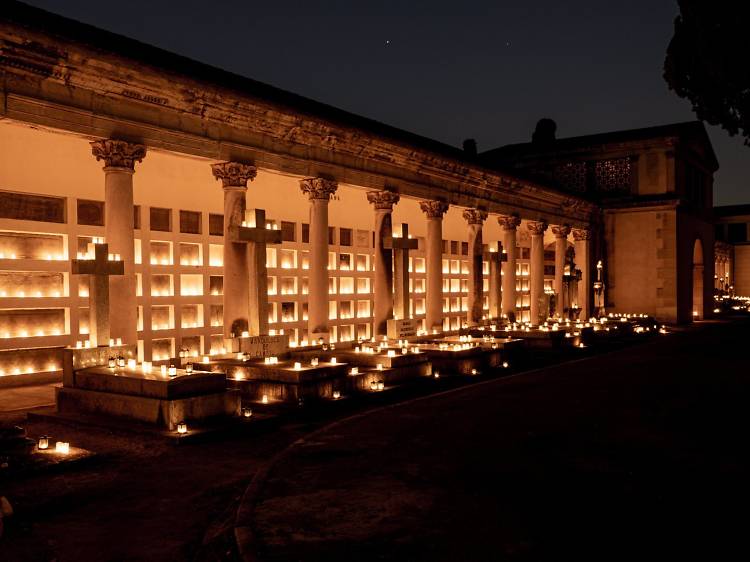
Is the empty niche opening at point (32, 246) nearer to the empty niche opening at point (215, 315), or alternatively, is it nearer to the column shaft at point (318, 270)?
the empty niche opening at point (215, 315)

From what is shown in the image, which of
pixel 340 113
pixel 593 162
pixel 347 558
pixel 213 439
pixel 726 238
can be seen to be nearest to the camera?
pixel 347 558

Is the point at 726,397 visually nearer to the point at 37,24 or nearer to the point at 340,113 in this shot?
the point at 340,113

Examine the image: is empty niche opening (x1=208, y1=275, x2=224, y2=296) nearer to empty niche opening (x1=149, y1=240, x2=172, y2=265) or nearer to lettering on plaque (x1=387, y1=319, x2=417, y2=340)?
empty niche opening (x1=149, y1=240, x2=172, y2=265)

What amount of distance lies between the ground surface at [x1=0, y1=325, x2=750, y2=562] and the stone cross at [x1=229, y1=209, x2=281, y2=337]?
505 centimetres

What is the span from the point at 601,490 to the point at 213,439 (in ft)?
21.2

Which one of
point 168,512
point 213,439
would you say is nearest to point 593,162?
point 213,439

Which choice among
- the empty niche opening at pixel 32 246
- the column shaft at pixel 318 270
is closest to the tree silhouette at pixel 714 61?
the column shaft at pixel 318 270

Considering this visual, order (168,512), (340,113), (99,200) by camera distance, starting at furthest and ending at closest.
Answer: (340,113), (99,200), (168,512)

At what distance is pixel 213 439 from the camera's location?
11.5m

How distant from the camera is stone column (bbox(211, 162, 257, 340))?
18.4m

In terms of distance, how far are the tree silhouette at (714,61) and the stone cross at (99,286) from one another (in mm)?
13023

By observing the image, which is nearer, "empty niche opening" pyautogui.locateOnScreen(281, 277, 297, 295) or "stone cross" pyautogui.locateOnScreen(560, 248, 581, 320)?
"empty niche opening" pyautogui.locateOnScreen(281, 277, 297, 295)

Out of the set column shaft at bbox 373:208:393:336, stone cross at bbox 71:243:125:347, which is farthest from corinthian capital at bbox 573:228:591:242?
stone cross at bbox 71:243:125:347

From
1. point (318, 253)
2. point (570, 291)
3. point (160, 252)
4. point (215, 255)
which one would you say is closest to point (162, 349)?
A: point (160, 252)
